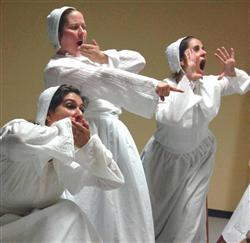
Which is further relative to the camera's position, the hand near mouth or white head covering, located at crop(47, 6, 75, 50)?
the hand near mouth

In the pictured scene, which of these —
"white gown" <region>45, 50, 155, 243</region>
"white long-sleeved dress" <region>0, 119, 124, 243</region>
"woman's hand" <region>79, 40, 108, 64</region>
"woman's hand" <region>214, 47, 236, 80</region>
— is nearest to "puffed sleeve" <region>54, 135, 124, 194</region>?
"white long-sleeved dress" <region>0, 119, 124, 243</region>

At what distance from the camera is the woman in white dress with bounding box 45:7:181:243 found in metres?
1.65

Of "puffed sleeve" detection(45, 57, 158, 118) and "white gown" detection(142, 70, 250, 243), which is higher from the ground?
"puffed sleeve" detection(45, 57, 158, 118)

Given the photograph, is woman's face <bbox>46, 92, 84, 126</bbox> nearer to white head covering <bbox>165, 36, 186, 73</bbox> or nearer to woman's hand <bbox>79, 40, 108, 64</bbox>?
woman's hand <bbox>79, 40, 108, 64</bbox>

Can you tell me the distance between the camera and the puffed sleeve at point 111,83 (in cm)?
164

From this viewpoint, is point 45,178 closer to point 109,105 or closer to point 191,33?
point 109,105

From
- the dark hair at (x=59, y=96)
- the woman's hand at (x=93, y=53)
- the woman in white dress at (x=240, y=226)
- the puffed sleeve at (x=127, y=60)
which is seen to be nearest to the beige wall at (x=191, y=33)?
the woman in white dress at (x=240, y=226)

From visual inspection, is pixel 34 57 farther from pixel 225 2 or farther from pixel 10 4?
pixel 225 2

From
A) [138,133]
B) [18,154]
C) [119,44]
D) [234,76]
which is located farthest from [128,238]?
[119,44]

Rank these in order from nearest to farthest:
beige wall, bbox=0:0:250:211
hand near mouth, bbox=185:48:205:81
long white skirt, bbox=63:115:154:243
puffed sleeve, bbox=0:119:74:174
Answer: puffed sleeve, bbox=0:119:74:174 < long white skirt, bbox=63:115:154:243 < hand near mouth, bbox=185:48:205:81 < beige wall, bbox=0:0:250:211

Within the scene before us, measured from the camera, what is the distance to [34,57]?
130 inches

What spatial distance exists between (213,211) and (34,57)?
1636 mm

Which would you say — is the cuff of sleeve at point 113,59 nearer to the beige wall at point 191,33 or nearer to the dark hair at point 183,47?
the dark hair at point 183,47

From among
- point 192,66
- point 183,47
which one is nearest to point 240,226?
point 192,66
